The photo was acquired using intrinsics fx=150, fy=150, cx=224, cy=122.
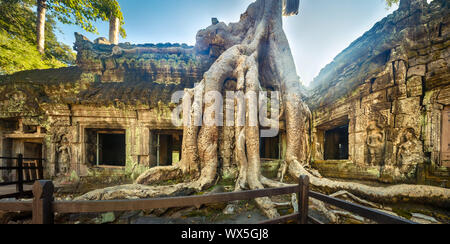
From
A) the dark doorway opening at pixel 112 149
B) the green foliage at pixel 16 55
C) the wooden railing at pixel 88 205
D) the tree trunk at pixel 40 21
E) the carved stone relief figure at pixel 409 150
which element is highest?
the tree trunk at pixel 40 21

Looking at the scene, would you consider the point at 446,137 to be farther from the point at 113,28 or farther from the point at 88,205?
the point at 113,28

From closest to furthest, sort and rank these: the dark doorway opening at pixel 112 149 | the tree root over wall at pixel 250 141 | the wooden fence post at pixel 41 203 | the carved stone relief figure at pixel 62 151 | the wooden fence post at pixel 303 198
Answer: the wooden fence post at pixel 41 203, the wooden fence post at pixel 303 198, the tree root over wall at pixel 250 141, the carved stone relief figure at pixel 62 151, the dark doorway opening at pixel 112 149

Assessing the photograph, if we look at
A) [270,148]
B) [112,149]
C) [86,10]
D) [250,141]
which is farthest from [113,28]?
[270,148]

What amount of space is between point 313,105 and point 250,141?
138 inches

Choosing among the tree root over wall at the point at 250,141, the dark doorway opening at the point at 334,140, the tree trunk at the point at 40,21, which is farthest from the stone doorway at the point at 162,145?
the tree trunk at the point at 40,21

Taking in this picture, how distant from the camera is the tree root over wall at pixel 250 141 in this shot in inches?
104

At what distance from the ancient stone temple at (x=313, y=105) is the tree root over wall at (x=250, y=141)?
695 mm

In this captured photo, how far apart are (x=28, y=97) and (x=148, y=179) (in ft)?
17.8

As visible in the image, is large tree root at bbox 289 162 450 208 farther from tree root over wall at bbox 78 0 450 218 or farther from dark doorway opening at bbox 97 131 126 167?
dark doorway opening at bbox 97 131 126 167

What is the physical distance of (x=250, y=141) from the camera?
11.4 ft

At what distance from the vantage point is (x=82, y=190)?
4586mm

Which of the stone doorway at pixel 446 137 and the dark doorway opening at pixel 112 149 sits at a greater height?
the stone doorway at pixel 446 137

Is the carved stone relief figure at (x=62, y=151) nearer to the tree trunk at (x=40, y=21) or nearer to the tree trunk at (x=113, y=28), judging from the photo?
the tree trunk at (x=40, y=21)
